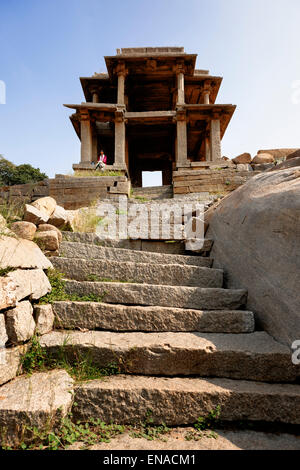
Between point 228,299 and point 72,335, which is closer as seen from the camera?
point 72,335

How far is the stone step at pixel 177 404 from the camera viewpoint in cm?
177

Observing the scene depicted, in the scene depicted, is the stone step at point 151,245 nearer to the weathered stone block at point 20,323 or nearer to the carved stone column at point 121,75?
the weathered stone block at point 20,323

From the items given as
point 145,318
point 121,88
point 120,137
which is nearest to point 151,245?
point 145,318

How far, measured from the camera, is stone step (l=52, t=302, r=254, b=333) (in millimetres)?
2383

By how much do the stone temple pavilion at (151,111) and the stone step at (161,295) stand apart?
7.86 meters

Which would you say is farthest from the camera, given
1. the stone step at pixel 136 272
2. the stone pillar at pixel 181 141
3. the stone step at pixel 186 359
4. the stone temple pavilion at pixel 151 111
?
the stone temple pavilion at pixel 151 111

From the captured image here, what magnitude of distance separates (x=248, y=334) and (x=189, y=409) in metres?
0.92

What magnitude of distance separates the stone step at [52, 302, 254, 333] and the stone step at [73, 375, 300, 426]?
2.03ft

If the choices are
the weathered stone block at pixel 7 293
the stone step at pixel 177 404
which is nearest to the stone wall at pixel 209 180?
the stone step at pixel 177 404

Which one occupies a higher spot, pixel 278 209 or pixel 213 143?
pixel 213 143
